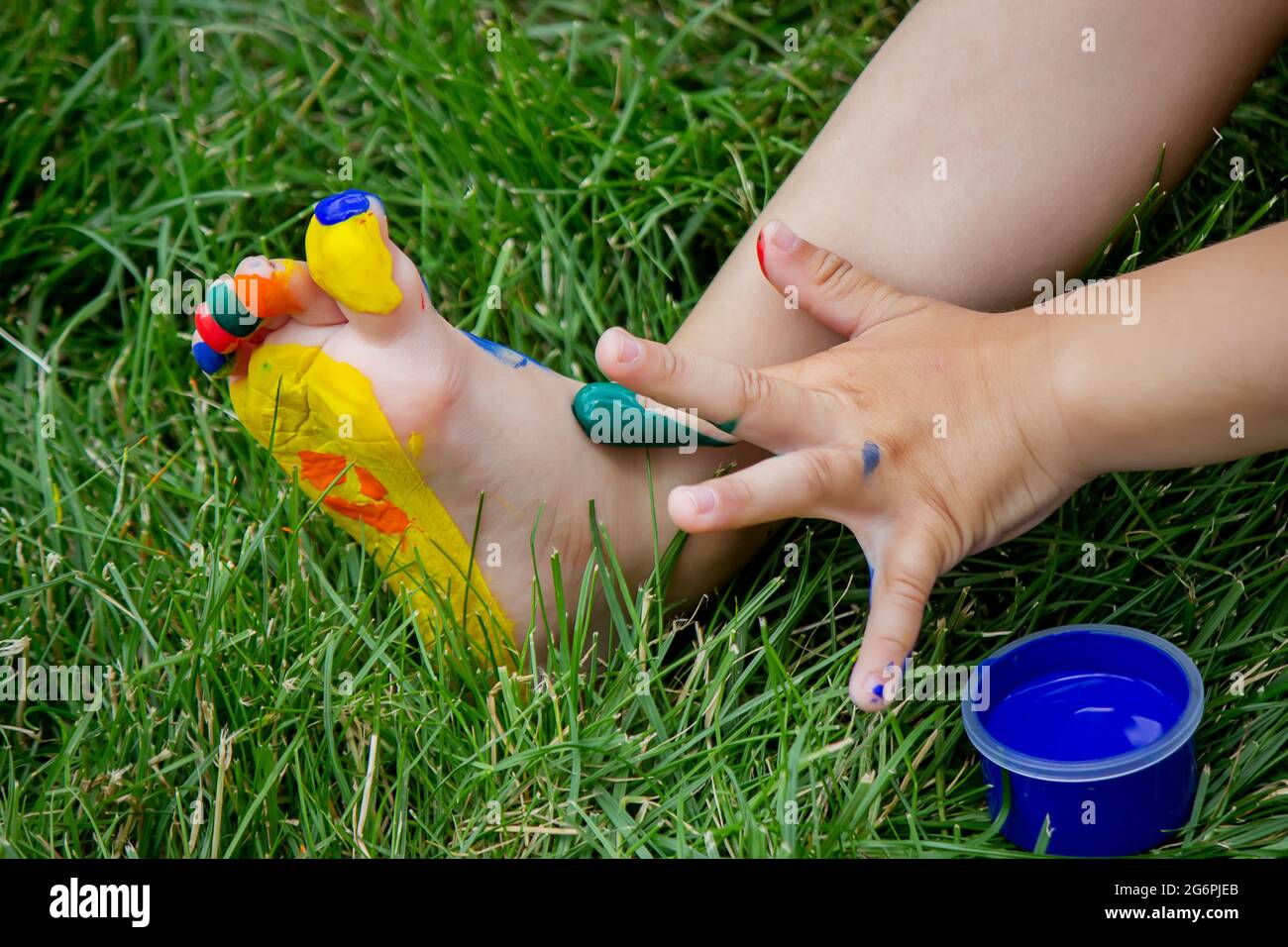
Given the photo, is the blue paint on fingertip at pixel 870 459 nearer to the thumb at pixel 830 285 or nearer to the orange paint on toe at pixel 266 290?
the thumb at pixel 830 285

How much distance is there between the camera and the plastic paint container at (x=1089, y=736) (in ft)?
3.50

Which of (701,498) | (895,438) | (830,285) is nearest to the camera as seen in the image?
(701,498)

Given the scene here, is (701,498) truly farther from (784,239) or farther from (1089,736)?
(1089,736)

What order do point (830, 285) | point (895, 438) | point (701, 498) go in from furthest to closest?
1. point (830, 285)
2. point (895, 438)
3. point (701, 498)

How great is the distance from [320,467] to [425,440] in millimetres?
124

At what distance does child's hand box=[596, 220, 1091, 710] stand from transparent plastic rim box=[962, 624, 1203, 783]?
0.11 m

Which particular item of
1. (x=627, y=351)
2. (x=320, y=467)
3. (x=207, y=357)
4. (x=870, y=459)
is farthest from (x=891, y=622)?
(x=207, y=357)

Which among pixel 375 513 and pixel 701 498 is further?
pixel 375 513

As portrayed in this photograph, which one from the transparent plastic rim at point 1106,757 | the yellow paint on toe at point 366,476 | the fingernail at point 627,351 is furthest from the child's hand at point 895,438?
the yellow paint on toe at point 366,476

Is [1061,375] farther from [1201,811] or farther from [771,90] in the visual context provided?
[771,90]

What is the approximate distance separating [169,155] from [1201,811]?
1409mm

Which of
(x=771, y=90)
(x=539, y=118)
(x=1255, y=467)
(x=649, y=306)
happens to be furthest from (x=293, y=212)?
(x=1255, y=467)

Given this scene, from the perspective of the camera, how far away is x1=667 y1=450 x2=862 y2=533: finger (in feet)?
3.38

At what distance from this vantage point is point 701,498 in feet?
3.38
